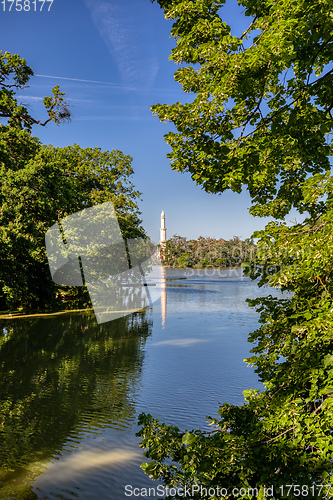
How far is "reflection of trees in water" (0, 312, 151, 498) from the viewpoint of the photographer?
10.7 m

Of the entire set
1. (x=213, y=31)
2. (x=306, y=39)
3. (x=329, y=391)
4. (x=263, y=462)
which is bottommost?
(x=263, y=462)

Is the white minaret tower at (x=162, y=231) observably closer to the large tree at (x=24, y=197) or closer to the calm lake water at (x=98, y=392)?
the large tree at (x=24, y=197)

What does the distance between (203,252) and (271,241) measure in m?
158

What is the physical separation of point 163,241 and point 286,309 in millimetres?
184539

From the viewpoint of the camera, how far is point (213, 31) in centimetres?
597

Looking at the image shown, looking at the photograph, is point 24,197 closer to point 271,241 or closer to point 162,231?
point 271,241

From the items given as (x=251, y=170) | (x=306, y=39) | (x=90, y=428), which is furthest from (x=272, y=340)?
(x=90, y=428)

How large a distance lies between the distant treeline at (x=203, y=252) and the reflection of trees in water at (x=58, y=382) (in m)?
118

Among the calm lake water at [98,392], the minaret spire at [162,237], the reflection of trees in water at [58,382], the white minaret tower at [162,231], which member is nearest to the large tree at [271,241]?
the calm lake water at [98,392]

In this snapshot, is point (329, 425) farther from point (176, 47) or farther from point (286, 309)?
point (176, 47)

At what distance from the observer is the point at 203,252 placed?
163250mm

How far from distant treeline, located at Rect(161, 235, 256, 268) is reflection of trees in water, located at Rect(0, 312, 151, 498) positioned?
4649 inches

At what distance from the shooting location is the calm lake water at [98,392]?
8.94 meters

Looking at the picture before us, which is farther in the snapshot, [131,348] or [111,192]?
[111,192]
